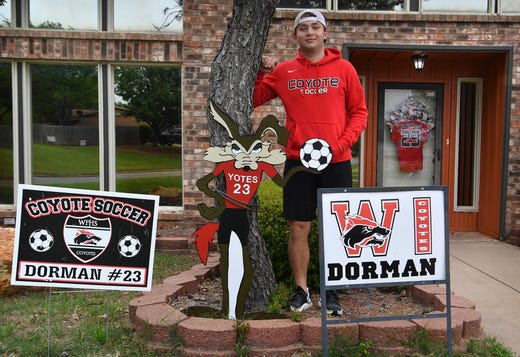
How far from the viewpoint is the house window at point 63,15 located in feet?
21.1

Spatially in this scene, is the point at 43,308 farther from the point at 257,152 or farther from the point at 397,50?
the point at 397,50

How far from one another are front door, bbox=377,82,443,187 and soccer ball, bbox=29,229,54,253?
523 cm

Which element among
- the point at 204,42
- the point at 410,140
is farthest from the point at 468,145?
the point at 204,42

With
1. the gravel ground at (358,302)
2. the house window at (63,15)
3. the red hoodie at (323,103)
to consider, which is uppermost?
the house window at (63,15)

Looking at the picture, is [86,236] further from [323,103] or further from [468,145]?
[468,145]

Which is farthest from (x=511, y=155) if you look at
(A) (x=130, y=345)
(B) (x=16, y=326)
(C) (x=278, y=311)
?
(B) (x=16, y=326)

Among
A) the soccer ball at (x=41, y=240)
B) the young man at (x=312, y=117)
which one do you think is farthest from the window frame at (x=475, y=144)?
the soccer ball at (x=41, y=240)

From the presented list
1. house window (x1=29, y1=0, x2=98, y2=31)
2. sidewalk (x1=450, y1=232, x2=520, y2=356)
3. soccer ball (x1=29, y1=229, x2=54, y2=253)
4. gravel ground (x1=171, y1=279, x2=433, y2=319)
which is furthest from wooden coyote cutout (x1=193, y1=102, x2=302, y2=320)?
house window (x1=29, y1=0, x2=98, y2=31)

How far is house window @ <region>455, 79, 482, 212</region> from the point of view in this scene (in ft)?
24.5

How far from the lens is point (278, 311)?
3654mm

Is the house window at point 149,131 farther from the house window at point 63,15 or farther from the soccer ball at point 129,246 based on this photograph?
the soccer ball at point 129,246

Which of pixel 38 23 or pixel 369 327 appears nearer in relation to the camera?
pixel 369 327

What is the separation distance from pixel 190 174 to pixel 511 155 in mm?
4111

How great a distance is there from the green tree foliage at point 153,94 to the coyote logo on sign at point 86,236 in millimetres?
3496
